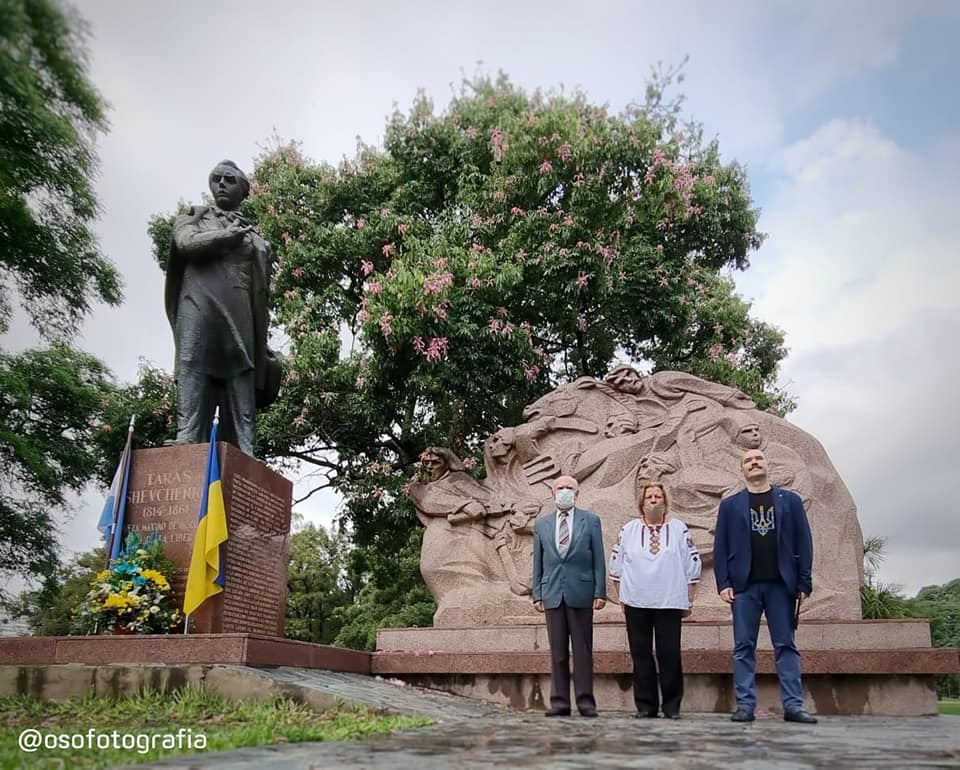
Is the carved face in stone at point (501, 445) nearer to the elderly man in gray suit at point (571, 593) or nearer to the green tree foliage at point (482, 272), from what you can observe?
the green tree foliage at point (482, 272)

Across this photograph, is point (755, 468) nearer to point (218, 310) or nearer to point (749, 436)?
point (749, 436)

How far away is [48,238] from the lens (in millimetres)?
8578

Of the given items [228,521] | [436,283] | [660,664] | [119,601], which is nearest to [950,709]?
[660,664]

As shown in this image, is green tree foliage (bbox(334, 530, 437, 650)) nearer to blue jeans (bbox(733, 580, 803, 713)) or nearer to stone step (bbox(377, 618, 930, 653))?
stone step (bbox(377, 618, 930, 653))

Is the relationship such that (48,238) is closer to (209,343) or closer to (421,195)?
(209,343)

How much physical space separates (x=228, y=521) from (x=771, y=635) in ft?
13.6

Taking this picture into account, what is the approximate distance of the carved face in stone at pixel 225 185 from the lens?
7930mm

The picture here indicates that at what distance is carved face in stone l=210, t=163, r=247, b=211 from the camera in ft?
26.0

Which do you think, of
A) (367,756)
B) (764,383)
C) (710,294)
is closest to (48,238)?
(367,756)

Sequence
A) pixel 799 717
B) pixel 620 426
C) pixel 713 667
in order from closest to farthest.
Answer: pixel 799 717 → pixel 713 667 → pixel 620 426

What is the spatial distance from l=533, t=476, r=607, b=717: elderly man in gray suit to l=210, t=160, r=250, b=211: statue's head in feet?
13.8

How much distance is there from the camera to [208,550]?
658 centimetres

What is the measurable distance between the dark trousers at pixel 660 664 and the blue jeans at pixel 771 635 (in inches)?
17.0

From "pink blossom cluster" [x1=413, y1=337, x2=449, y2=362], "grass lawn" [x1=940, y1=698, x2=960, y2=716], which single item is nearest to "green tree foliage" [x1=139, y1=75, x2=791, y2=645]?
"pink blossom cluster" [x1=413, y1=337, x2=449, y2=362]
